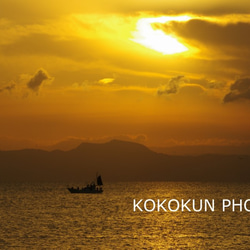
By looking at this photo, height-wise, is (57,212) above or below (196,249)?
above

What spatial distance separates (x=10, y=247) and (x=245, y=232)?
49.2m

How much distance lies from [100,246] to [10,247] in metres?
14.4

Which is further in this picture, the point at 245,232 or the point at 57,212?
the point at 57,212

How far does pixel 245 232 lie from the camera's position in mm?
114625

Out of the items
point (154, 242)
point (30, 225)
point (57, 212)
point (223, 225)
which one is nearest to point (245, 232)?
point (223, 225)

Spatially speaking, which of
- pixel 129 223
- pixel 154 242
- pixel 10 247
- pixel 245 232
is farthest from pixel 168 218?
pixel 10 247

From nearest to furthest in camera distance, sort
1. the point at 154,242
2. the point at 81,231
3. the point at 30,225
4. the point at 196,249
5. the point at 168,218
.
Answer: the point at 196,249 < the point at 154,242 < the point at 81,231 < the point at 30,225 < the point at 168,218

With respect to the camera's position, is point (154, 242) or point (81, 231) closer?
point (154, 242)

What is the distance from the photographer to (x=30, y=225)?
126m

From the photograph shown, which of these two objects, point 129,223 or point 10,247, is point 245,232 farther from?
point 10,247

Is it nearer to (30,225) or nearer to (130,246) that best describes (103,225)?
(30,225)

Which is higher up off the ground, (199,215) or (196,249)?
(199,215)

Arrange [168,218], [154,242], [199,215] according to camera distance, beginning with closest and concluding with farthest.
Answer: [154,242]
[168,218]
[199,215]

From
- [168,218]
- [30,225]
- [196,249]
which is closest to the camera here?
[196,249]
